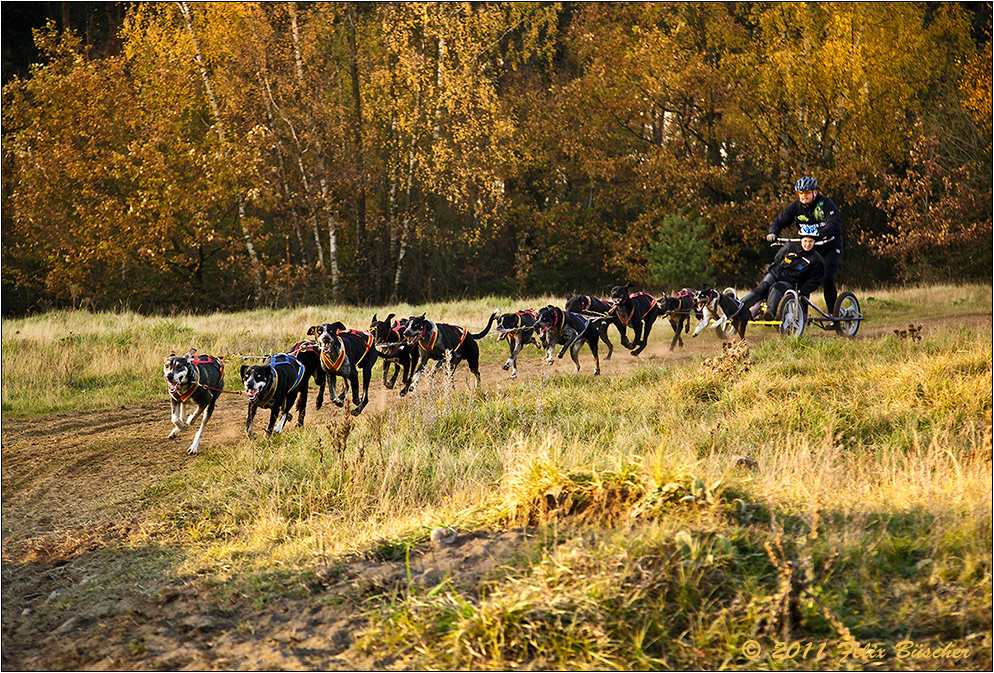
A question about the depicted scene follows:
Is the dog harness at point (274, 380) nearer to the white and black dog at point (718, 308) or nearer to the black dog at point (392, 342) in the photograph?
the black dog at point (392, 342)

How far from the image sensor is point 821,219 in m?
12.6

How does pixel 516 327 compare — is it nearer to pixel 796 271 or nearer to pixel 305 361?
pixel 305 361

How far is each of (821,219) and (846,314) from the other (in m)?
2.20

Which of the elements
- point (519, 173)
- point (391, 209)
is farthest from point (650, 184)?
point (391, 209)

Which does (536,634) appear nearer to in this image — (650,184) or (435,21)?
(435,21)

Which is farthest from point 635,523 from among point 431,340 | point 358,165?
point 358,165

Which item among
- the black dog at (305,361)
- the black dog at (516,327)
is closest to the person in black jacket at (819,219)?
the black dog at (516,327)

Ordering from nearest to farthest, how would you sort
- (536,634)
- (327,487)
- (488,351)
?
(536,634)
(327,487)
(488,351)

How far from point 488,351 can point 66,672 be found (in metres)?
11.4

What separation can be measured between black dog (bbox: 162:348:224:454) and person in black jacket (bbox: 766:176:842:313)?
8145mm

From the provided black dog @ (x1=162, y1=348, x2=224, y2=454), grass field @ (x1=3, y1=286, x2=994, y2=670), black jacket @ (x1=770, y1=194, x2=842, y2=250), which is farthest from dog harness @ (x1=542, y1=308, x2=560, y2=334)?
black dog @ (x1=162, y1=348, x2=224, y2=454)

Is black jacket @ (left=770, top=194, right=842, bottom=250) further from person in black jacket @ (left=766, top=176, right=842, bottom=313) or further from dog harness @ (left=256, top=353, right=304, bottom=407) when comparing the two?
dog harness @ (left=256, top=353, right=304, bottom=407)

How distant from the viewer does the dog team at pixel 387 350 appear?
863cm

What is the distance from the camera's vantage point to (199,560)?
219 inches
